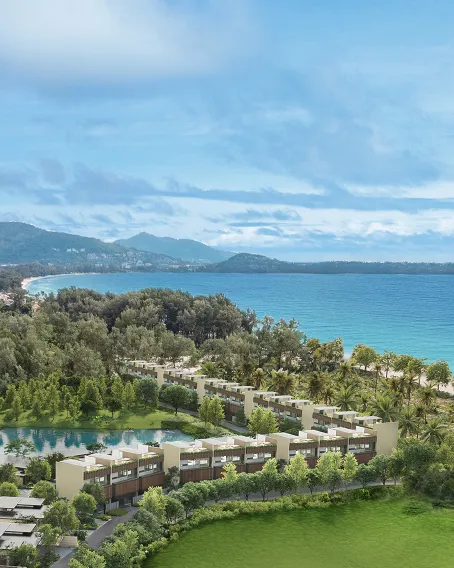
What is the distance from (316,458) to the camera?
143 feet

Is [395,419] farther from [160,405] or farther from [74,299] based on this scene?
[74,299]

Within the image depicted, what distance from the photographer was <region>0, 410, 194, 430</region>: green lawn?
52312mm

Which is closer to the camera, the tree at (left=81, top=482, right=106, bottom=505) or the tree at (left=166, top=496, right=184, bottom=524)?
the tree at (left=166, top=496, right=184, bottom=524)

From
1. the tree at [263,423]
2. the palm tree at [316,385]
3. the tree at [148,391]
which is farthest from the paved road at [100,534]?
the palm tree at [316,385]

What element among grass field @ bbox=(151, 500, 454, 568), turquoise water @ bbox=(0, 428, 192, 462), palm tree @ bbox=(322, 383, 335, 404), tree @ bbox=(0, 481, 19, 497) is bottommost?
grass field @ bbox=(151, 500, 454, 568)

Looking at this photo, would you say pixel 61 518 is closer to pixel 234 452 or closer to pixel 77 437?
pixel 234 452

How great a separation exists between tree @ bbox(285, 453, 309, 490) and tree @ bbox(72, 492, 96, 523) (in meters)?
11.5

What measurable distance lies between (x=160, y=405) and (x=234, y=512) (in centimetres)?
2380

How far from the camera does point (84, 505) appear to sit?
3384 centimetres

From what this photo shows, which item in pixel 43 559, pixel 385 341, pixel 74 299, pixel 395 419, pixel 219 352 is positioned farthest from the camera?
pixel 385 341

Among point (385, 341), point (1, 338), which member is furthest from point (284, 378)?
point (385, 341)

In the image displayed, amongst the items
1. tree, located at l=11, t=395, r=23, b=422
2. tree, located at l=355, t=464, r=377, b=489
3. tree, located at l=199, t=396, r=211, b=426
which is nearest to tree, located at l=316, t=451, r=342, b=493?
tree, located at l=355, t=464, r=377, b=489

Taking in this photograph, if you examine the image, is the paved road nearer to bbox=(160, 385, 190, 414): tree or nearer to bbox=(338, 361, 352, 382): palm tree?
→ bbox=(160, 385, 190, 414): tree

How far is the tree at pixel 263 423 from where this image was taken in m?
48.3
